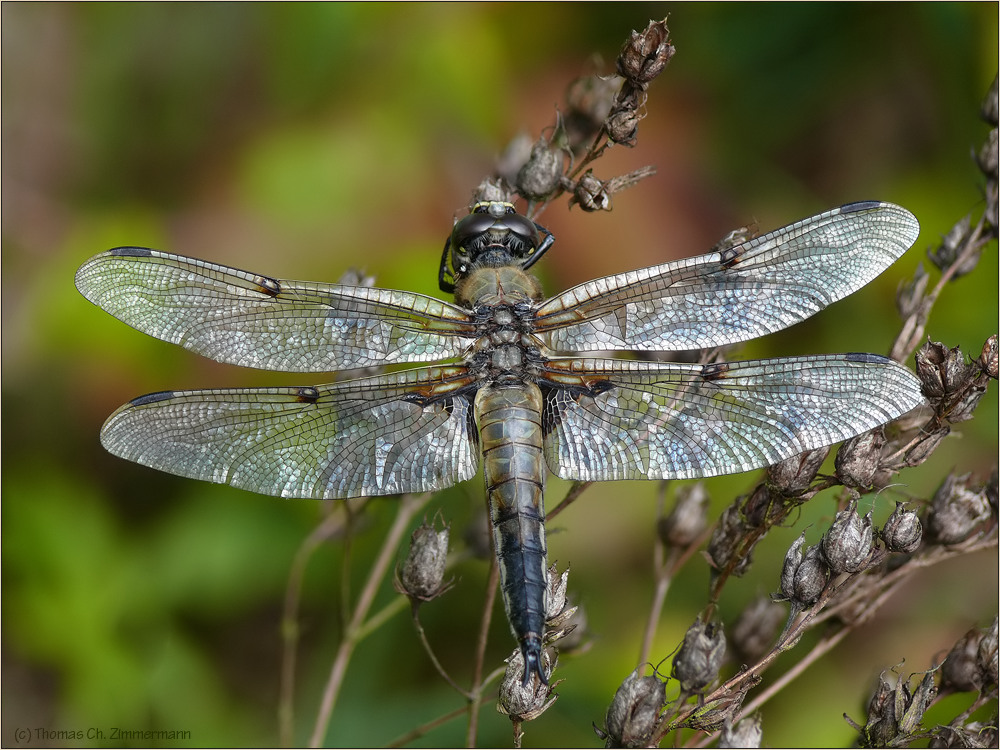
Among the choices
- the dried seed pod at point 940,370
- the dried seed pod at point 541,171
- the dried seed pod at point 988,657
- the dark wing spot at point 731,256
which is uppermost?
the dried seed pod at point 541,171

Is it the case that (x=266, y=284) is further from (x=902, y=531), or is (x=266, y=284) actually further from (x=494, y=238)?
(x=902, y=531)

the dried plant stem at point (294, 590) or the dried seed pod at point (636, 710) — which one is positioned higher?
the dried plant stem at point (294, 590)

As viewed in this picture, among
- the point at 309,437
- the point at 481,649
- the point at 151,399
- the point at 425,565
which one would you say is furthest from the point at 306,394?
the point at 481,649

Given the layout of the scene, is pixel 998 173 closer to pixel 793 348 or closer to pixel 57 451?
pixel 793 348

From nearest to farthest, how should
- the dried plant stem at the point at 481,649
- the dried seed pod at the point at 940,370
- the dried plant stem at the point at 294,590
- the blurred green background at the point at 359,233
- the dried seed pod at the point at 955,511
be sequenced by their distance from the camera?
the dried seed pod at the point at 940,370, the dried plant stem at the point at 481,649, the dried seed pod at the point at 955,511, the dried plant stem at the point at 294,590, the blurred green background at the point at 359,233

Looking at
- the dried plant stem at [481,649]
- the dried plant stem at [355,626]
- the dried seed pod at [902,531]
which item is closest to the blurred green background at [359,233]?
the dried plant stem at [355,626]

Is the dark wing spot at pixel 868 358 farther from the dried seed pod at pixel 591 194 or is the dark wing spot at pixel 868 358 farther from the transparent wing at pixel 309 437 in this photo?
the transparent wing at pixel 309 437
